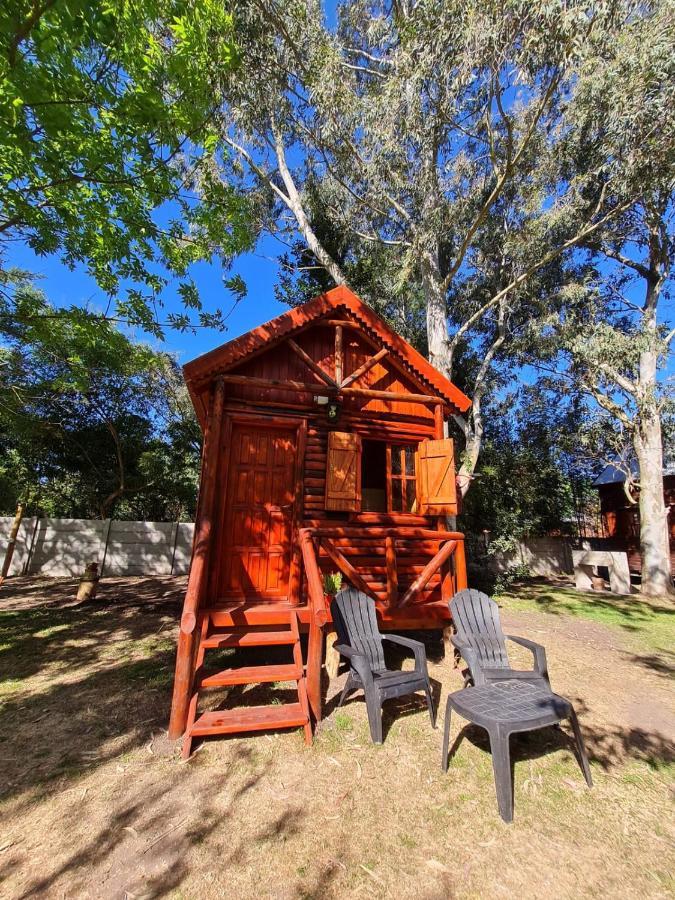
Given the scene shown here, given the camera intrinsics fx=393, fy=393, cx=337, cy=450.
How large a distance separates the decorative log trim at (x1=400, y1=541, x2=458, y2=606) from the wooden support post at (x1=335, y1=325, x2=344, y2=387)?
9.94 ft

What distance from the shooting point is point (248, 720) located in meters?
3.54

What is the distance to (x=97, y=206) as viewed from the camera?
17.5ft

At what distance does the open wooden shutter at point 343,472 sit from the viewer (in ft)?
19.5

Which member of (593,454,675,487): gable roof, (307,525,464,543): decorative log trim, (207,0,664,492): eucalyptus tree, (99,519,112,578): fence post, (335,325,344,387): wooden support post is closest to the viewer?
(307,525,464,543): decorative log trim

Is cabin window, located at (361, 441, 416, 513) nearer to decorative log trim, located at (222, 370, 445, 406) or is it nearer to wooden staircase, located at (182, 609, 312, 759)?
decorative log trim, located at (222, 370, 445, 406)

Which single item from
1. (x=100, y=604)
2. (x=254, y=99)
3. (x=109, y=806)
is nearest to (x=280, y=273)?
(x=254, y=99)

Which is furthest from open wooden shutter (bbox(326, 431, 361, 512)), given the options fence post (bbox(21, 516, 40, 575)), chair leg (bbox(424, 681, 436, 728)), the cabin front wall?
fence post (bbox(21, 516, 40, 575))

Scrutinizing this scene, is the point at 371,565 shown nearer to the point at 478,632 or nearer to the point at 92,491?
the point at 478,632

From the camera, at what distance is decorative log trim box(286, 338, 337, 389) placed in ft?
20.6

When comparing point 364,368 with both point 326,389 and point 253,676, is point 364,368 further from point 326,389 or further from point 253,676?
point 253,676

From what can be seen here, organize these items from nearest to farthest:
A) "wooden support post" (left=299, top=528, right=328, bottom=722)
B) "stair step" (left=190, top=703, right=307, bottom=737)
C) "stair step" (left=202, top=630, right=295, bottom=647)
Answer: "stair step" (left=190, top=703, right=307, bottom=737) → "wooden support post" (left=299, top=528, right=328, bottom=722) → "stair step" (left=202, top=630, right=295, bottom=647)

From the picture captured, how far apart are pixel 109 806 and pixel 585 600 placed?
11.4 meters

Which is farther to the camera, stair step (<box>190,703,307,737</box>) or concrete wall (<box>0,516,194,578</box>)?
concrete wall (<box>0,516,194,578</box>)

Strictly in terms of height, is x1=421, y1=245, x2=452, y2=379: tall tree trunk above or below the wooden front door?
above
